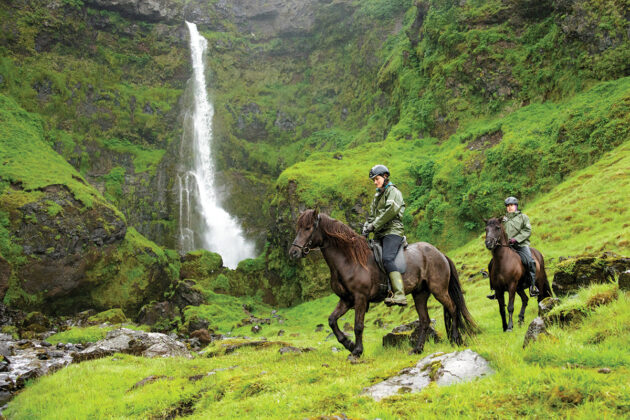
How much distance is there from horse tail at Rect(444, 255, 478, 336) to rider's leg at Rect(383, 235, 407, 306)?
193 cm

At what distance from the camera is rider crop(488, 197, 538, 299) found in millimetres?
12266

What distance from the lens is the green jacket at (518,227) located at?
41.4ft

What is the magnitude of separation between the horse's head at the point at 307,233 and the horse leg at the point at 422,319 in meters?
3.13

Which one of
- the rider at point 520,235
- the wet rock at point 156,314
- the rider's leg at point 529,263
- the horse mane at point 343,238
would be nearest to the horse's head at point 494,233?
the rider at point 520,235

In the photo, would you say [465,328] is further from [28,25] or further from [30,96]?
[28,25]

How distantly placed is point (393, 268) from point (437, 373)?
3.61 metres

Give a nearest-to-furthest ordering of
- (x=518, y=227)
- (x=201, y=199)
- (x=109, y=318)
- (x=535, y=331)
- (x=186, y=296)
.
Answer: (x=535, y=331) < (x=518, y=227) < (x=109, y=318) < (x=186, y=296) < (x=201, y=199)

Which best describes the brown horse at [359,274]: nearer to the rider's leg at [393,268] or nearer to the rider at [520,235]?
the rider's leg at [393,268]

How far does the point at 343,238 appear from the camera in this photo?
31.2 feet

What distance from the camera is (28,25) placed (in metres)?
70.6

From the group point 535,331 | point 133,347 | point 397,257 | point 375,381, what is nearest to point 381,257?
point 397,257

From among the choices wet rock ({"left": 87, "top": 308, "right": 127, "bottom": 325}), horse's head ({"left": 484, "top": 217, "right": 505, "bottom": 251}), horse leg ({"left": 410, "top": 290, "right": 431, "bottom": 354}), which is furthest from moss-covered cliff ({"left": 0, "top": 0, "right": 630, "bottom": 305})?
horse leg ({"left": 410, "top": 290, "right": 431, "bottom": 354})

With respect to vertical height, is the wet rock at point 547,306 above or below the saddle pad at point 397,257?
below

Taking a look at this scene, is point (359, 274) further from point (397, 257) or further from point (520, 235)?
point (520, 235)
